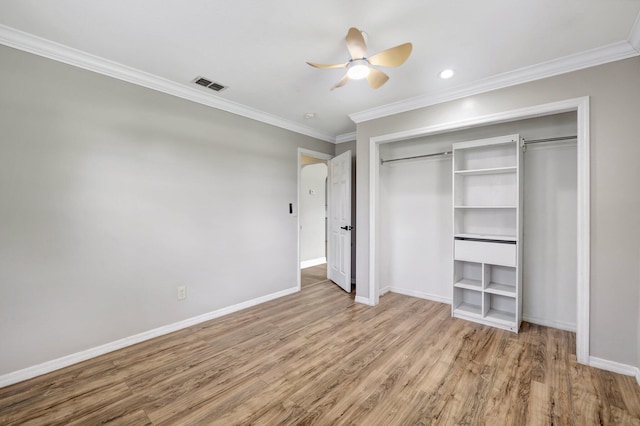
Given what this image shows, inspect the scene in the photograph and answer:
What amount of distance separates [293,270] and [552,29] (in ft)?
12.5

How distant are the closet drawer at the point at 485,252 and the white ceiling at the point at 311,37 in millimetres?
1653

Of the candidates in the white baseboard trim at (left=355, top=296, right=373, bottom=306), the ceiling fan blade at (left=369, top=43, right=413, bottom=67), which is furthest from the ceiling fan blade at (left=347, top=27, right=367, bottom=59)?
the white baseboard trim at (left=355, top=296, right=373, bottom=306)

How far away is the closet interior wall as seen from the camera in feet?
9.70

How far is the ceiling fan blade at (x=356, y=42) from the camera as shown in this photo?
5.82 ft

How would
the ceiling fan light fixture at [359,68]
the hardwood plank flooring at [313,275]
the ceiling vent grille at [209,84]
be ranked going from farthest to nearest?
the hardwood plank flooring at [313,275] < the ceiling vent grille at [209,84] < the ceiling fan light fixture at [359,68]

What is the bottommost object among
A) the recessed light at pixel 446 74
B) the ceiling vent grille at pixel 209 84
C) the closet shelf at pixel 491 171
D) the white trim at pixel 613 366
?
the white trim at pixel 613 366

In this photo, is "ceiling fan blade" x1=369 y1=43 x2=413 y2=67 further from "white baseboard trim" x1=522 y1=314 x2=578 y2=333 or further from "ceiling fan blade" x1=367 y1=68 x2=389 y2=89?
"white baseboard trim" x1=522 y1=314 x2=578 y2=333

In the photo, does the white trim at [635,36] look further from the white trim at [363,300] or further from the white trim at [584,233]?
the white trim at [363,300]

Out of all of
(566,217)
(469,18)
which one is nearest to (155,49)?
(469,18)

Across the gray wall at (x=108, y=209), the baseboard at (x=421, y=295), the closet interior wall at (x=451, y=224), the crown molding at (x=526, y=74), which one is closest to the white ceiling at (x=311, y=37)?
the crown molding at (x=526, y=74)

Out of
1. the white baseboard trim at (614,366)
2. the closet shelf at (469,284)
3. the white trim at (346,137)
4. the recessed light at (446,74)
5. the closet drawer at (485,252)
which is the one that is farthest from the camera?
the white trim at (346,137)

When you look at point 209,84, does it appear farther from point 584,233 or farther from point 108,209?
point 584,233

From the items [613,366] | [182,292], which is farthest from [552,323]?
[182,292]

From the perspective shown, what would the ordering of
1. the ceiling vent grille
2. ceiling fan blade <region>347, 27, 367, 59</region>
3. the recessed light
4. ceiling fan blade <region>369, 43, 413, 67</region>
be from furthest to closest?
the ceiling vent grille
the recessed light
ceiling fan blade <region>369, 43, 413, 67</region>
ceiling fan blade <region>347, 27, 367, 59</region>
